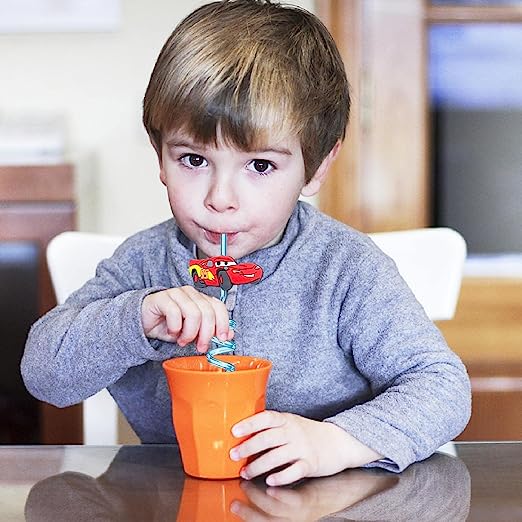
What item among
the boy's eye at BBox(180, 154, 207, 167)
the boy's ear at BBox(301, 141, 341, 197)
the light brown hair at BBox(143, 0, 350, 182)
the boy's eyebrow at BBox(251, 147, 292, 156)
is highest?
the light brown hair at BBox(143, 0, 350, 182)

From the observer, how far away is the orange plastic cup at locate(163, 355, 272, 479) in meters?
0.84

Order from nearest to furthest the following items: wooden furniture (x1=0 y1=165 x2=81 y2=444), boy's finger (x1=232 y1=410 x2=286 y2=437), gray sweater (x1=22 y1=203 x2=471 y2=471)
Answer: boy's finger (x1=232 y1=410 x2=286 y2=437) → gray sweater (x1=22 y1=203 x2=471 y2=471) → wooden furniture (x1=0 y1=165 x2=81 y2=444)

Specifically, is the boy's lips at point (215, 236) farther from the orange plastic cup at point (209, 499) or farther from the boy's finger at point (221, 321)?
the orange plastic cup at point (209, 499)

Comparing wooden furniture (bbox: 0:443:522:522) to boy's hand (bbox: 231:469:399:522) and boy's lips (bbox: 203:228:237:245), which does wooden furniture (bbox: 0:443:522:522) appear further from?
boy's lips (bbox: 203:228:237:245)

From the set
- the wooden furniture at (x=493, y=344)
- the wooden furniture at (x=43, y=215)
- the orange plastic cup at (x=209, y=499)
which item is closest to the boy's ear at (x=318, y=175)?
the orange plastic cup at (x=209, y=499)

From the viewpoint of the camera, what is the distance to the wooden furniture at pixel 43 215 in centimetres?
231

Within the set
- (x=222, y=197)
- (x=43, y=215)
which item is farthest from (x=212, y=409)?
(x=43, y=215)

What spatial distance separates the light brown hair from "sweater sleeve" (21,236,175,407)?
18 centimetres

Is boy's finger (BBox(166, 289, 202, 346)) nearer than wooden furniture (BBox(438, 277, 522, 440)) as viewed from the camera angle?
Yes

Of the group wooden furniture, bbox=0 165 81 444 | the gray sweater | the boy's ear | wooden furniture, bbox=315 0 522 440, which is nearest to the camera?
the gray sweater

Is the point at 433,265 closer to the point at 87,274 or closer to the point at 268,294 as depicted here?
the point at 268,294

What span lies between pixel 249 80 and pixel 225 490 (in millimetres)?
416

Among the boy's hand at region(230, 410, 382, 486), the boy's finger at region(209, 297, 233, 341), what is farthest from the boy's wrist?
the boy's finger at region(209, 297, 233, 341)

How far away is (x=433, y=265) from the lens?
139 cm
